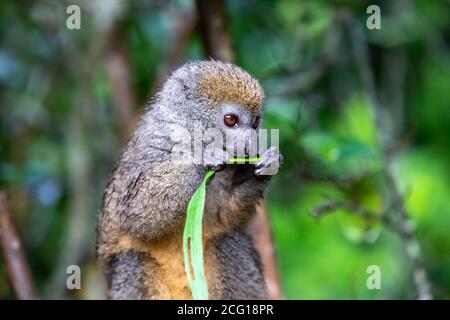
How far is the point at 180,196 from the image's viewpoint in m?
4.69

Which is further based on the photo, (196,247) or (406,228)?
(406,228)

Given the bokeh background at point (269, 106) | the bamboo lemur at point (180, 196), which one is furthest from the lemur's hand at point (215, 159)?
the bokeh background at point (269, 106)

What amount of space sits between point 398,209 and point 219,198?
51.9 inches

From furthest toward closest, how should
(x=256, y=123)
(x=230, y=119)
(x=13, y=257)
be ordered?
1. (x=13, y=257)
2. (x=256, y=123)
3. (x=230, y=119)

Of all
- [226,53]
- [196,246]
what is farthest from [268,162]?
[226,53]

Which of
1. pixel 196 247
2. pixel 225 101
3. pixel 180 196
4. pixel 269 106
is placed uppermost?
pixel 269 106

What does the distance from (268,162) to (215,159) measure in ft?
0.95

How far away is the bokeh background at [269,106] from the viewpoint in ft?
23.1

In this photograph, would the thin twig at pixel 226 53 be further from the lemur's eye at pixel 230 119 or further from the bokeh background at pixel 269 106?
the lemur's eye at pixel 230 119

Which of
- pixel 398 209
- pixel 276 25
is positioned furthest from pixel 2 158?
pixel 398 209

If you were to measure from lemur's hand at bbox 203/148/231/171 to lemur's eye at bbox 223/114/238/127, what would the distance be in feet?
0.64

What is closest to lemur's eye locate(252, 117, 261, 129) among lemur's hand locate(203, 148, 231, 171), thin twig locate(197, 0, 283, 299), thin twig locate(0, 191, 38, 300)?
lemur's hand locate(203, 148, 231, 171)

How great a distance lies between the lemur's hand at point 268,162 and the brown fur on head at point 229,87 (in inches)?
11.0

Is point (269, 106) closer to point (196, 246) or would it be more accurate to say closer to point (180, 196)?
point (180, 196)
